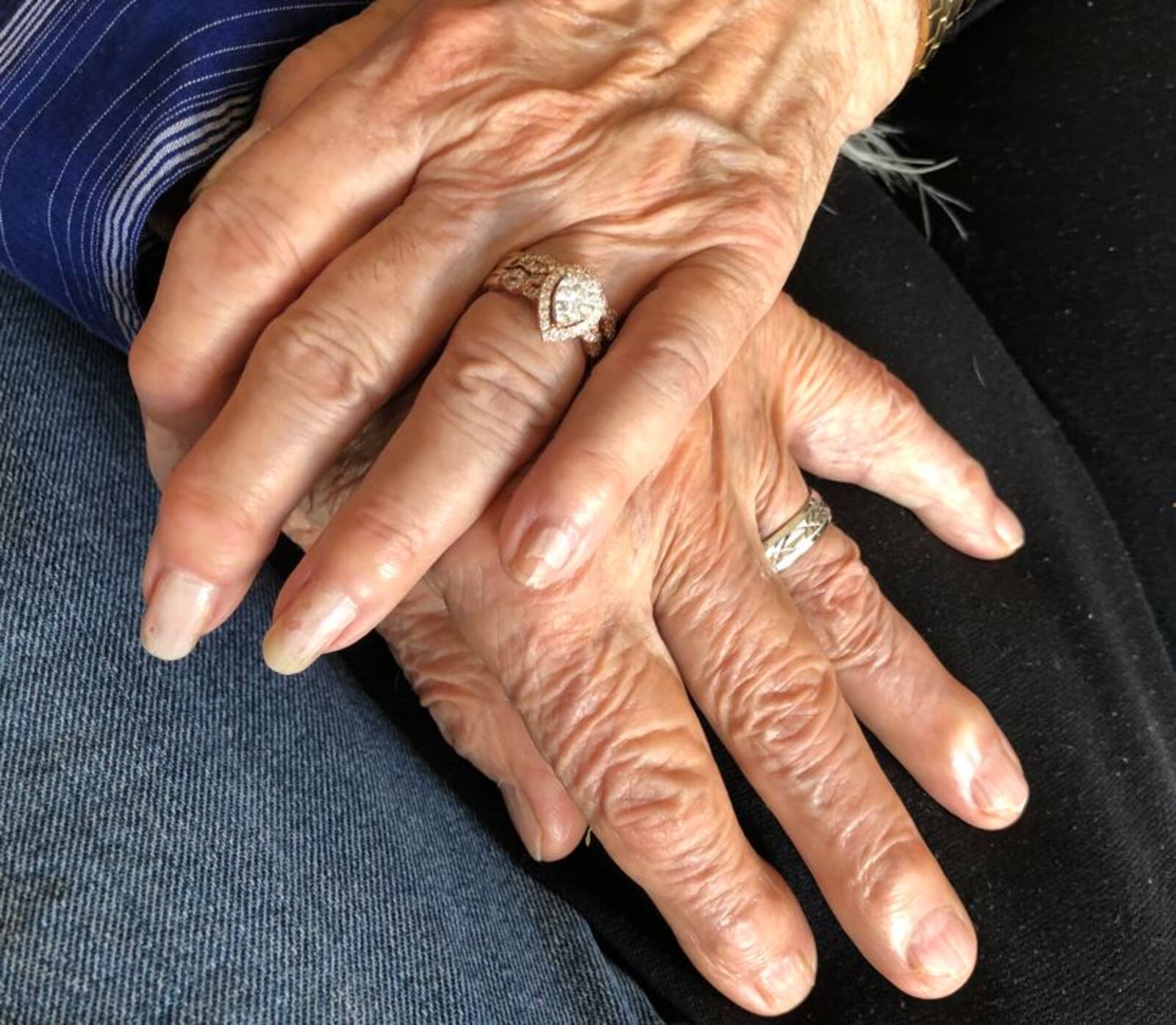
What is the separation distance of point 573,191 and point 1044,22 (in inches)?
20.1

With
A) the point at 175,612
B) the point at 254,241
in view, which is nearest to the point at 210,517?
the point at 175,612

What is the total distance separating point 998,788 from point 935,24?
59 centimetres

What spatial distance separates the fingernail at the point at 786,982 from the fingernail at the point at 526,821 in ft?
0.55

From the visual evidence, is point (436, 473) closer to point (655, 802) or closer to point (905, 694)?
point (655, 802)

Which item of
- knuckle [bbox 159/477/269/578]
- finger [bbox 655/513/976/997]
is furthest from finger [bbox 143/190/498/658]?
finger [bbox 655/513/976/997]

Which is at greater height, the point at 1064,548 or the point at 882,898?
the point at 1064,548

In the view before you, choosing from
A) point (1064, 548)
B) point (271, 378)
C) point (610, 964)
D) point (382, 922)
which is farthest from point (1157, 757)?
point (271, 378)

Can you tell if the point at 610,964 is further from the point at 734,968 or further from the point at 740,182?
the point at 740,182

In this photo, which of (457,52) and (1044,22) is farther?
(1044,22)

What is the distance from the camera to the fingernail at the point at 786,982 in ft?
2.18

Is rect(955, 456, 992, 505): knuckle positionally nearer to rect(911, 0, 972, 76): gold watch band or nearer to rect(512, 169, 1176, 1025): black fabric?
rect(512, 169, 1176, 1025): black fabric

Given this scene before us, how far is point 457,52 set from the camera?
2.21 feet

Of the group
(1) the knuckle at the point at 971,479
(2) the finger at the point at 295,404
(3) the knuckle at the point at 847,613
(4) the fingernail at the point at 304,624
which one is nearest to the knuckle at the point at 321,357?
(2) the finger at the point at 295,404

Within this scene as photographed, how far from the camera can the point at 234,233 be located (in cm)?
62
